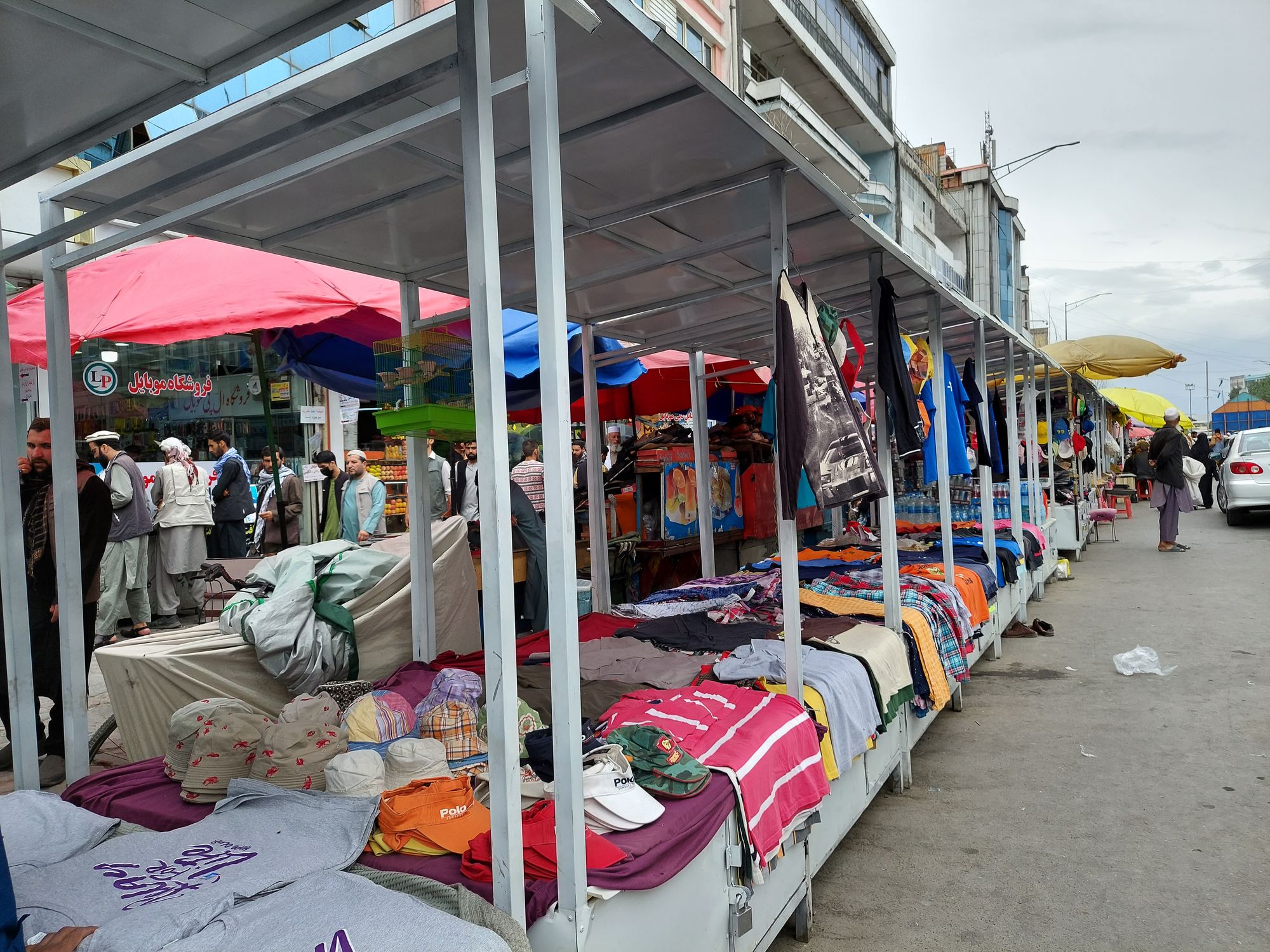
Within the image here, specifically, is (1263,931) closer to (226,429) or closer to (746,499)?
(746,499)

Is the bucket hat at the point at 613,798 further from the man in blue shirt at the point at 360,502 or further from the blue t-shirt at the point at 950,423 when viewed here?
the man in blue shirt at the point at 360,502

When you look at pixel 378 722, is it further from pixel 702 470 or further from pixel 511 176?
pixel 702 470

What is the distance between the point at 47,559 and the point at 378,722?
324 centimetres

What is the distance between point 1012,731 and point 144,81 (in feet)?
19.8

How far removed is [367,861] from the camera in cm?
252

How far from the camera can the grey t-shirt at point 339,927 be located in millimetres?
1940

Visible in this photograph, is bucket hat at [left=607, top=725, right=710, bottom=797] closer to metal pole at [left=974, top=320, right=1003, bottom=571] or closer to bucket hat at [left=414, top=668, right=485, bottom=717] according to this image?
bucket hat at [left=414, top=668, right=485, bottom=717]

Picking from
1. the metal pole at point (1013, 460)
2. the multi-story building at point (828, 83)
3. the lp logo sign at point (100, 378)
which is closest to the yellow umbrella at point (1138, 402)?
the multi-story building at point (828, 83)

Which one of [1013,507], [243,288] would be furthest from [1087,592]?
[243,288]

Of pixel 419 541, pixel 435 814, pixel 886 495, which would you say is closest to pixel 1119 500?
pixel 886 495

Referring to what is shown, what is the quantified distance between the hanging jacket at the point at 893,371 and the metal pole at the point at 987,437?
9.33 ft

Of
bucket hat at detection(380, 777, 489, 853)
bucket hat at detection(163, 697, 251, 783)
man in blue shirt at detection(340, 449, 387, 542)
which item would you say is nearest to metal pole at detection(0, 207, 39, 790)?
bucket hat at detection(163, 697, 251, 783)

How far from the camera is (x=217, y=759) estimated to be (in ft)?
10.1

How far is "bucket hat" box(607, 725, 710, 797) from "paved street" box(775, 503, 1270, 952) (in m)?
1.17
